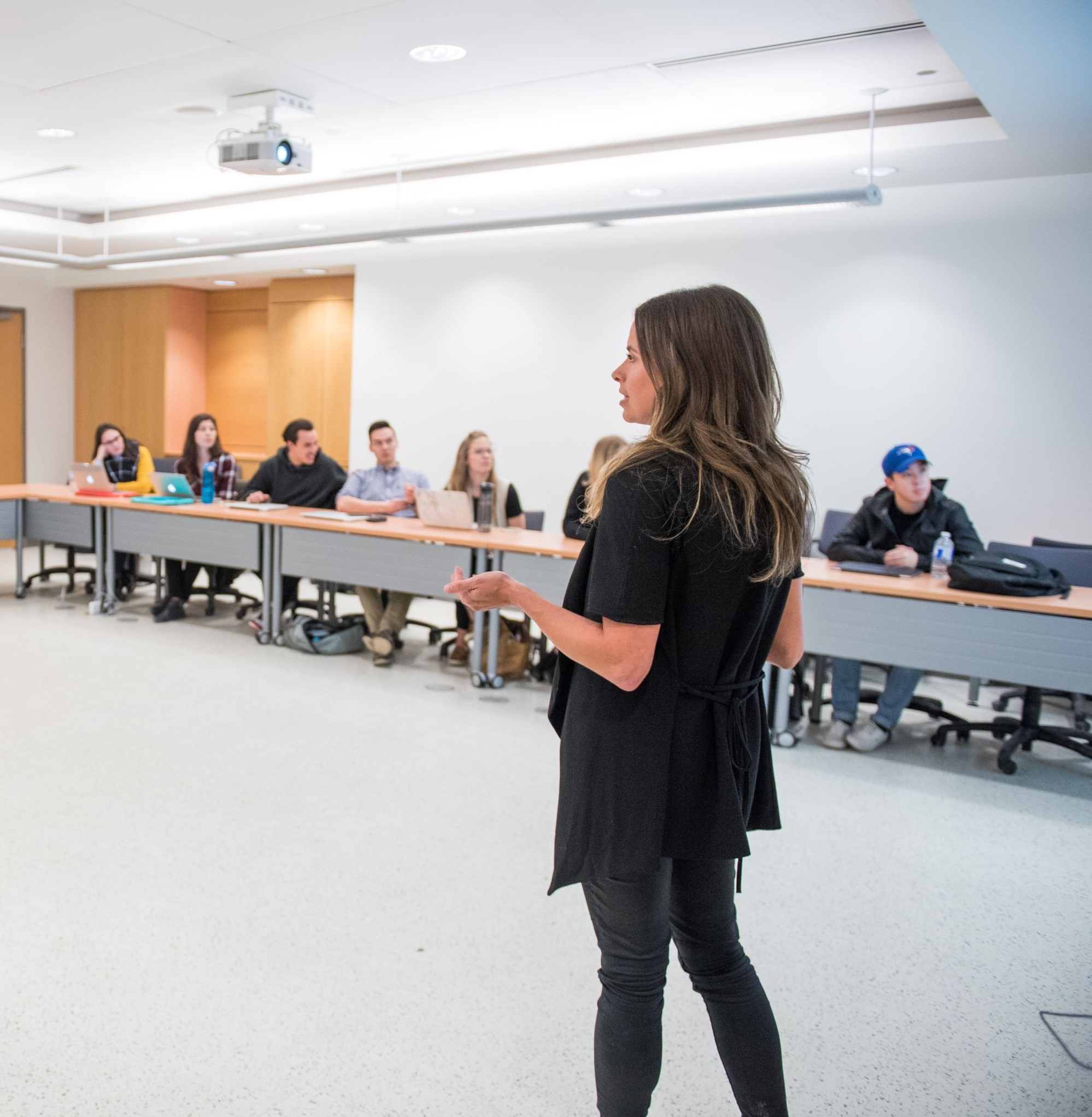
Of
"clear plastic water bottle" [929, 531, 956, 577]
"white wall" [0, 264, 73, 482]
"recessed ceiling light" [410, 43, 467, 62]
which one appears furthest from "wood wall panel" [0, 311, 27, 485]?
"clear plastic water bottle" [929, 531, 956, 577]

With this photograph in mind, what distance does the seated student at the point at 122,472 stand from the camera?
689 centimetres

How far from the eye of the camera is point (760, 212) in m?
5.33

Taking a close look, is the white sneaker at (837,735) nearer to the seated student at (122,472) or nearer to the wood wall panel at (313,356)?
the seated student at (122,472)

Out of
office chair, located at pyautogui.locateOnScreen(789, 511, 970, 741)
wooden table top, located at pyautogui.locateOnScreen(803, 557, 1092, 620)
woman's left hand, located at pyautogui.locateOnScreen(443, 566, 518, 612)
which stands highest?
woman's left hand, located at pyautogui.locateOnScreen(443, 566, 518, 612)

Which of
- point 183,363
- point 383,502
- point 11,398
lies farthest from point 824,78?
point 11,398

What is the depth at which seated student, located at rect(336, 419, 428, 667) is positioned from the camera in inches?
220

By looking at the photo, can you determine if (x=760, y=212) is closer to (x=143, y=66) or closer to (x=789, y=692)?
(x=789, y=692)

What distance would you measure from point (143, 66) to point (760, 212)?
121 inches

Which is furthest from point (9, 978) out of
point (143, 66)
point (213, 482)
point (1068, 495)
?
point (1068, 495)

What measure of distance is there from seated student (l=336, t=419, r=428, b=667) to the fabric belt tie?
161 inches

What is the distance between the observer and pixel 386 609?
18.9ft

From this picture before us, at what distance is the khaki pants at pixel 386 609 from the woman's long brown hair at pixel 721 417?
14.4 ft

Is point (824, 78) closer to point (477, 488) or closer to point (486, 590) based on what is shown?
point (477, 488)

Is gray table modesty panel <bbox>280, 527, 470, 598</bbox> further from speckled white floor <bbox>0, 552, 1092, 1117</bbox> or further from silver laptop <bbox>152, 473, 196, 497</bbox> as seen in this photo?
silver laptop <bbox>152, 473, 196, 497</bbox>
